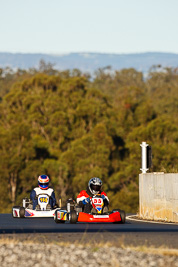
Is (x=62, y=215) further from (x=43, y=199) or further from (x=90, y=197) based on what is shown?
(x=43, y=199)

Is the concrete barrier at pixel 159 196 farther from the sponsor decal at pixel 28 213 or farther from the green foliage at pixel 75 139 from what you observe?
the green foliage at pixel 75 139

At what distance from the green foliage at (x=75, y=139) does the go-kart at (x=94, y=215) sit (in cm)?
4143

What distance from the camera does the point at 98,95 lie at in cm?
8469

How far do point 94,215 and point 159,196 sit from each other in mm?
3232

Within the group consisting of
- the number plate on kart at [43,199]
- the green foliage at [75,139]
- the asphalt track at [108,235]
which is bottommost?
the asphalt track at [108,235]

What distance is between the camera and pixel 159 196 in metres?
24.1

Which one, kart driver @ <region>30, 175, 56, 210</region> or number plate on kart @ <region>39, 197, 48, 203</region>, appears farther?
kart driver @ <region>30, 175, 56, 210</region>

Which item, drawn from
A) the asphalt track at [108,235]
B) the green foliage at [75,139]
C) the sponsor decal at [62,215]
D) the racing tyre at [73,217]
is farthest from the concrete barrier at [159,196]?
the green foliage at [75,139]

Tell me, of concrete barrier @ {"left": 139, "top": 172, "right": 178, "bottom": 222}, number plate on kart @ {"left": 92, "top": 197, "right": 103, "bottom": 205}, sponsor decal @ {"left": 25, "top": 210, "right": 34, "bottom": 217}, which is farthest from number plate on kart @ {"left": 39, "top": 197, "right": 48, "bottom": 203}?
number plate on kart @ {"left": 92, "top": 197, "right": 103, "bottom": 205}

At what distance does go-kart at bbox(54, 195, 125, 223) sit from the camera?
70.8 feet

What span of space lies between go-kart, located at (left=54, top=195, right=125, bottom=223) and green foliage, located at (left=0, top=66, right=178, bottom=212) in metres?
41.4

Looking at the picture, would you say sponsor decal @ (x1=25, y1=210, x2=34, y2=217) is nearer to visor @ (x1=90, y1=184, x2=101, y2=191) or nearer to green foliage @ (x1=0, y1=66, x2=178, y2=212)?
visor @ (x1=90, y1=184, x2=101, y2=191)

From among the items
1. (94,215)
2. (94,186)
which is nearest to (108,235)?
(94,215)

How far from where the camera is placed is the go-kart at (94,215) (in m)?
21.6
